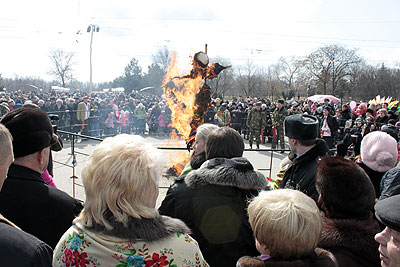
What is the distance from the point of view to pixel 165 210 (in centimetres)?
253

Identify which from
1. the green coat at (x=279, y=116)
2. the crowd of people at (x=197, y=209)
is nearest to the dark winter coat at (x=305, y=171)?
the crowd of people at (x=197, y=209)

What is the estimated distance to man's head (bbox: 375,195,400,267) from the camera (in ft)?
4.81

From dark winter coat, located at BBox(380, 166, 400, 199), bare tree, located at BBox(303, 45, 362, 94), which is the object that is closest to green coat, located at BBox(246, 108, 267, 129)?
dark winter coat, located at BBox(380, 166, 400, 199)

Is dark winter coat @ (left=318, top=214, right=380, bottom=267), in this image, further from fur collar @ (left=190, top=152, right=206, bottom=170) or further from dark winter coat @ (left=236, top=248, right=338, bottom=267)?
fur collar @ (left=190, top=152, right=206, bottom=170)

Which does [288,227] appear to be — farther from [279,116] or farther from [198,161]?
[279,116]

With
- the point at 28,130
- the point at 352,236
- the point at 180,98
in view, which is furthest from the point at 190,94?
the point at 352,236

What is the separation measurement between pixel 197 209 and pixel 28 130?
1375 millimetres

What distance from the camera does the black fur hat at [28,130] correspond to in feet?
7.56

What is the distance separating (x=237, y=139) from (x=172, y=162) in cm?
622

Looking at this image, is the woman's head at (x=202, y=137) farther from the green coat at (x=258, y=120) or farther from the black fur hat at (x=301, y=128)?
the green coat at (x=258, y=120)

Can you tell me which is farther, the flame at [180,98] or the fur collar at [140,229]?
the flame at [180,98]

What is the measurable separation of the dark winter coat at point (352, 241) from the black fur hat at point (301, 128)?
1221 mm

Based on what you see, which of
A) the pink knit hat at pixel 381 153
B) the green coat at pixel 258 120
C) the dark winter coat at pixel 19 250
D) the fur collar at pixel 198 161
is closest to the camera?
the dark winter coat at pixel 19 250

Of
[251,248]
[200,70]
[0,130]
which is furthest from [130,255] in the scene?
[200,70]
